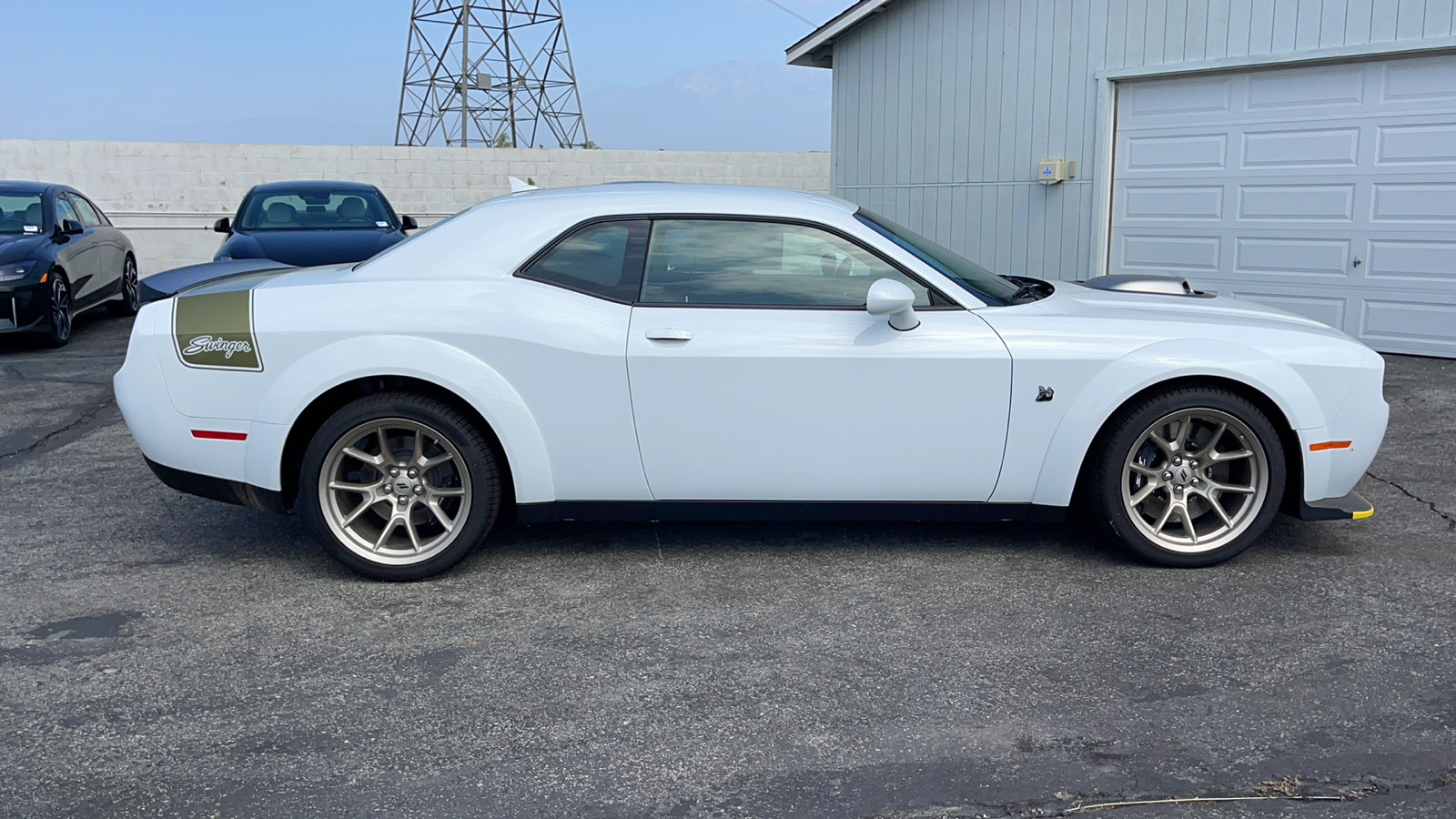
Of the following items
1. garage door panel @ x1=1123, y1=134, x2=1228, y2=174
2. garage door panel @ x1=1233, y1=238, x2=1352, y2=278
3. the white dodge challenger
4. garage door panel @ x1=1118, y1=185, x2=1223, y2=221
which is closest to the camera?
the white dodge challenger

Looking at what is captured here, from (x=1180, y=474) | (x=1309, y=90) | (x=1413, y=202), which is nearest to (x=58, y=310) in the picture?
(x=1180, y=474)

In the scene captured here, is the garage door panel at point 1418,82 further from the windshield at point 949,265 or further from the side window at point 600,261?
the side window at point 600,261

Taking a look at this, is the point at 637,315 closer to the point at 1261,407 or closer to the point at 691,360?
the point at 691,360

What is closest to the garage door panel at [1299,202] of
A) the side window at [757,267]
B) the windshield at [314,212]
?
the side window at [757,267]

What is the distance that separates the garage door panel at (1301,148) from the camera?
9.64 m

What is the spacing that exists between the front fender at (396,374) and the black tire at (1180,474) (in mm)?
2053

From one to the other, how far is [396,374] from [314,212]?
7.67 meters

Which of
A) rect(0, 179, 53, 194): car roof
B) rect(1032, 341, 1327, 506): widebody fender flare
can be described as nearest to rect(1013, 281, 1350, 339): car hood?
rect(1032, 341, 1327, 506): widebody fender flare

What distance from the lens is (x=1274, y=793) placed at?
286 centimetres

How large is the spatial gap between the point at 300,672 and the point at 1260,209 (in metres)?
9.07

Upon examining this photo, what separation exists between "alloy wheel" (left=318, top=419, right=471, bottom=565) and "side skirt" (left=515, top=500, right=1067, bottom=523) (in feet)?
0.93

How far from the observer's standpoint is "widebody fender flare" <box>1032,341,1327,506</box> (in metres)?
4.30

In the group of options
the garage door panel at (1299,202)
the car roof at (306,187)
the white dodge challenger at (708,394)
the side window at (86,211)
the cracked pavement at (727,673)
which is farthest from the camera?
the side window at (86,211)

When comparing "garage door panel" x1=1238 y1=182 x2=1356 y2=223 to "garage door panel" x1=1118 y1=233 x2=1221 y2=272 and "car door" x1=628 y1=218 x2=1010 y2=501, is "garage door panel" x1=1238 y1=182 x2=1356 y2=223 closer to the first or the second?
"garage door panel" x1=1118 y1=233 x2=1221 y2=272
